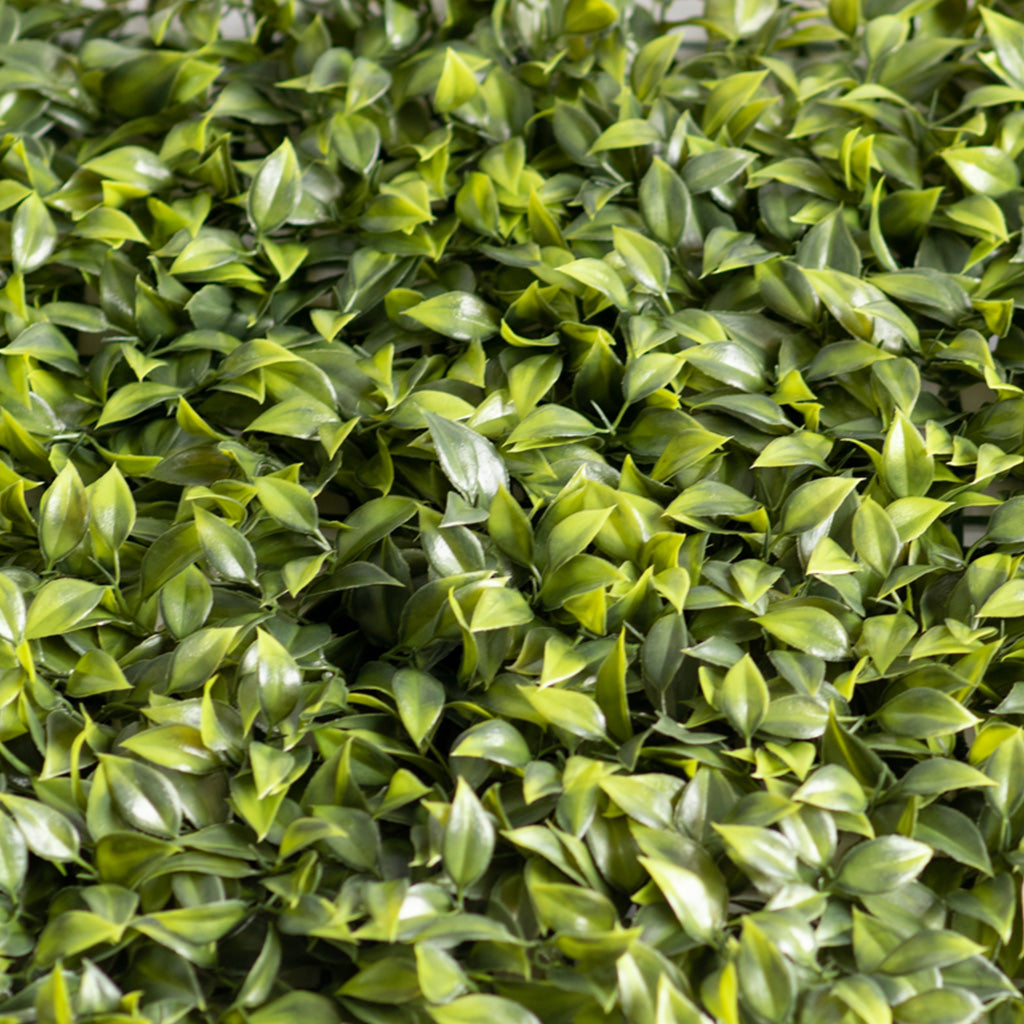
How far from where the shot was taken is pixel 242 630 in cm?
87

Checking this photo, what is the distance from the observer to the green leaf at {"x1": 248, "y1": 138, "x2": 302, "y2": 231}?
3.57ft

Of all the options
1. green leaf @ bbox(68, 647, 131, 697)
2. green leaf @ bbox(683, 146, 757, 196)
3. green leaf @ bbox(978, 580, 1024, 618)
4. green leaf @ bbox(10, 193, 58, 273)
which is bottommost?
green leaf @ bbox(978, 580, 1024, 618)

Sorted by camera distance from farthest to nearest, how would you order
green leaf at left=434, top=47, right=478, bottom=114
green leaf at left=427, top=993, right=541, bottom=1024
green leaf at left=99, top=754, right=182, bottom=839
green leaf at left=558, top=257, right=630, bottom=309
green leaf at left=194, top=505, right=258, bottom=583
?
green leaf at left=434, top=47, right=478, bottom=114 → green leaf at left=558, top=257, right=630, bottom=309 → green leaf at left=194, top=505, right=258, bottom=583 → green leaf at left=99, top=754, right=182, bottom=839 → green leaf at left=427, top=993, right=541, bottom=1024

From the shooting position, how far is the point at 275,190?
1096 millimetres

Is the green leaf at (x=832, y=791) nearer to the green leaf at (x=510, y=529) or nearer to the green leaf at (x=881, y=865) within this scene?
the green leaf at (x=881, y=865)

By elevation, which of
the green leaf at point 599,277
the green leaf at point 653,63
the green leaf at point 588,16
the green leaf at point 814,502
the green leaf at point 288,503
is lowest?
the green leaf at point 814,502

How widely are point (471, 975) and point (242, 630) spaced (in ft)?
Result: 1.13

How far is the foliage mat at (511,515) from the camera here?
29.2 inches

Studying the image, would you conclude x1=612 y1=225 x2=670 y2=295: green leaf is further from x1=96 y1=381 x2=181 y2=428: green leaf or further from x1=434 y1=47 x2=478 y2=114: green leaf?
x1=96 y1=381 x2=181 y2=428: green leaf

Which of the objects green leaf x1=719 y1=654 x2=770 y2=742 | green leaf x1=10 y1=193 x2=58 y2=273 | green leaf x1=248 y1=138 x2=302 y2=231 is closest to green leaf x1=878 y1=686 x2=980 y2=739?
green leaf x1=719 y1=654 x2=770 y2=742

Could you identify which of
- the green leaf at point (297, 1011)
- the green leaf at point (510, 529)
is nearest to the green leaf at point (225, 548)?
the green leaf at point (510, 529)

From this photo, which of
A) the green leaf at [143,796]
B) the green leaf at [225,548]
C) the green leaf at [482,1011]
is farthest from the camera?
the green leaf at [225,548]

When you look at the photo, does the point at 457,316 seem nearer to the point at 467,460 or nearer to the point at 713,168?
the point at 467,460

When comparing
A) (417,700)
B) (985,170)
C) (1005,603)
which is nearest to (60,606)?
(417,700)
